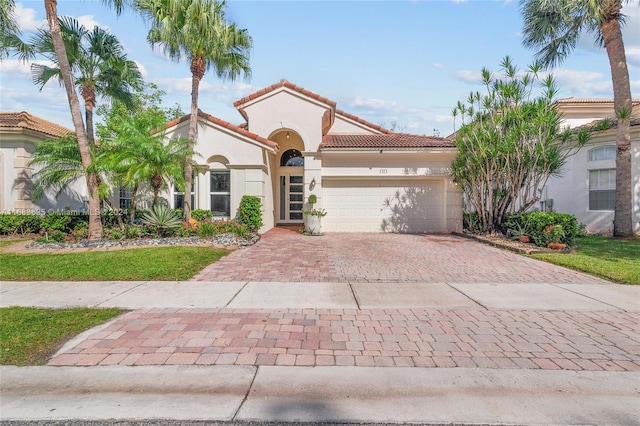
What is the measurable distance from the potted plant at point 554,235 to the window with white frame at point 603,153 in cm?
759

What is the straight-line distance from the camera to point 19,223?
→ 13.6 m

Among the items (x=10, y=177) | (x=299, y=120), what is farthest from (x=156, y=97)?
(x=299, y=120)

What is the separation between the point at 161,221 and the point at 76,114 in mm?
4170

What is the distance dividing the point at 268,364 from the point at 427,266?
599 centimetres

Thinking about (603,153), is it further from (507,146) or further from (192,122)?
(192,122)

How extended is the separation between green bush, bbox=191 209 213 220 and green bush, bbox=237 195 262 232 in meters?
1.25

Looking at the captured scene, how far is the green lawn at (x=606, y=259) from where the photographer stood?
7750 millimetres

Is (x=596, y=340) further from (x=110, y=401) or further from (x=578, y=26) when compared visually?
(x=578, y=26)

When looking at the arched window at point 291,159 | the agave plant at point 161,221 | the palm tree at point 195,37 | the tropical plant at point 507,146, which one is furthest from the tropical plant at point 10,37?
the tropical plant at point 507,146

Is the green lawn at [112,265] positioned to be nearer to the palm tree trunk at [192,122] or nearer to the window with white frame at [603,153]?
the palm tree trunk at [192,122]

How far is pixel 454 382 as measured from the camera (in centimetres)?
341

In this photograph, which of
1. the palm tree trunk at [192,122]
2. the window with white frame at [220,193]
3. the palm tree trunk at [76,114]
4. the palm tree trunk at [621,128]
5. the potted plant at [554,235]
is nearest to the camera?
the palm tree trunk at [76,114]

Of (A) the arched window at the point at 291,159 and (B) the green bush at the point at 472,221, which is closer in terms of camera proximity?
(B) the green bush at the point at 472,221

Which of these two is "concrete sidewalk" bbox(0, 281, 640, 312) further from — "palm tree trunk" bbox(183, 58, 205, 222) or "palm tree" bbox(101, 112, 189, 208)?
"palm tree trunk" bbox(183, 58, 205, 222)
